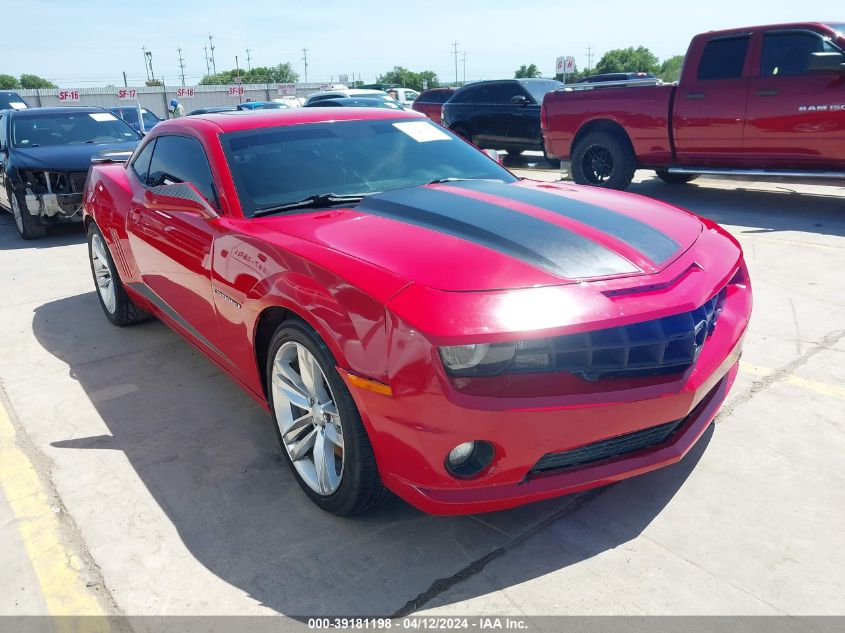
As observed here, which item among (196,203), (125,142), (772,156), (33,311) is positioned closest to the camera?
(196,203)

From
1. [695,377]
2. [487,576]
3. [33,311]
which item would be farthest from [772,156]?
[33,311]

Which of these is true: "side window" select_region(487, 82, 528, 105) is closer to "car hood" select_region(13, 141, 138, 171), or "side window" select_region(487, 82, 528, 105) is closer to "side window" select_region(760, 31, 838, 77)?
"side window" select_region(760, 31, 838, 77)

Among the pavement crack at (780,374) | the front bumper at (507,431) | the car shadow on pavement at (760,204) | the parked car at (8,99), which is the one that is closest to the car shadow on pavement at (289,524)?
the front bumper at (507,431)

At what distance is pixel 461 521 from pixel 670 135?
741 cm

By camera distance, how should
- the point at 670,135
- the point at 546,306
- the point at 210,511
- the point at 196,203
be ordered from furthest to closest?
the point at 670,135 < the point at 196,203 < the point at 210,511 < the point at 546,306

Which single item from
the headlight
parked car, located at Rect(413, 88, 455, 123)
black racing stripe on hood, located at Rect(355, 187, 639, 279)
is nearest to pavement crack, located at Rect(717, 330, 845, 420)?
black racing stripe on hood, located at Rect(355, 187, 639, 279)

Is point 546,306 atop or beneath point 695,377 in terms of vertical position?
atop

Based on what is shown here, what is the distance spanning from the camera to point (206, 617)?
2295 millimetres

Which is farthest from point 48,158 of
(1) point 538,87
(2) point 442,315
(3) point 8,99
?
(3) point 8,99

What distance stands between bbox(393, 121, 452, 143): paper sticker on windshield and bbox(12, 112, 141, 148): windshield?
6.76m

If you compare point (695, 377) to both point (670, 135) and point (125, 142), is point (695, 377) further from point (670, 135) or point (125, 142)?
point (125, 142)

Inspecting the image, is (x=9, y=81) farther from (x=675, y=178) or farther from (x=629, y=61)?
(x=675, y=178)

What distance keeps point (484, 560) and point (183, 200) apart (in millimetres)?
2307

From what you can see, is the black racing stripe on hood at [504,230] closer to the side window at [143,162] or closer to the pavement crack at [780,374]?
the pavement crack at [780,374]
